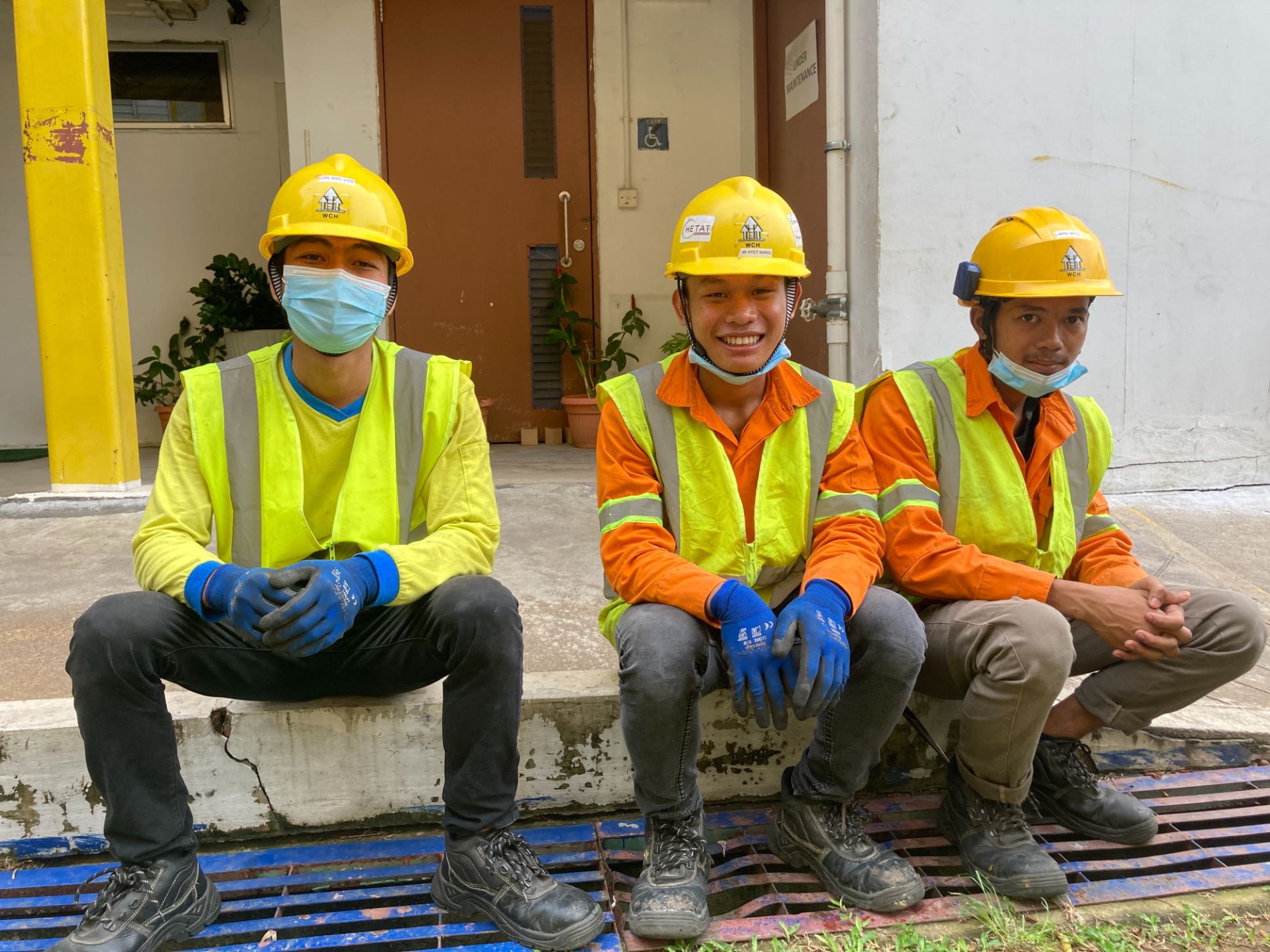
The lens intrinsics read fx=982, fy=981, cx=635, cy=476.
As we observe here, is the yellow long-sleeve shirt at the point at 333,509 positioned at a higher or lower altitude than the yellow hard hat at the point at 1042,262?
lower

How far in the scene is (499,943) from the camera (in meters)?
1.89

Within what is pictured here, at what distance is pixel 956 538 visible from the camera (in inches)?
86.9

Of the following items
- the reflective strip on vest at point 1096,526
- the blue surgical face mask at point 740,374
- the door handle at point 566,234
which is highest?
the door handle at point 566,234

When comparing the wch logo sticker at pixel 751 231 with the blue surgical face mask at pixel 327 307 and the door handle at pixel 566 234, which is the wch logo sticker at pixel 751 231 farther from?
the door handle at pixel 566 234

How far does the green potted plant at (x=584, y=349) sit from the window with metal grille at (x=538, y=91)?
684mm

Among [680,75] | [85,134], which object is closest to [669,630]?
[85,134]

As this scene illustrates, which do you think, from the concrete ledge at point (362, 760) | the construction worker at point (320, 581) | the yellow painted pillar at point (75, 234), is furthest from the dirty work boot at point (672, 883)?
the yellow painted pillar at point (75, 234)

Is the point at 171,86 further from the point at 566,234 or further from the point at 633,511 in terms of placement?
the point at 633,511

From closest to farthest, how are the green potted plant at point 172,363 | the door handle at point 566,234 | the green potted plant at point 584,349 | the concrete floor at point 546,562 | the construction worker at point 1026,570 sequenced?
the construction worker at point 1026,570, the concrete floor at point 546,562, the green potted plant at point 584,349, the door handle at point 566,234, the green potted plant at point 172,363

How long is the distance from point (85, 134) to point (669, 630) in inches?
163

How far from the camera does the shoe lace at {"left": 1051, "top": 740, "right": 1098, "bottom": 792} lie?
225 centimetres

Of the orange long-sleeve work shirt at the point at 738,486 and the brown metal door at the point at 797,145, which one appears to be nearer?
the orange long-sleeve work shirt at the point at 738,486

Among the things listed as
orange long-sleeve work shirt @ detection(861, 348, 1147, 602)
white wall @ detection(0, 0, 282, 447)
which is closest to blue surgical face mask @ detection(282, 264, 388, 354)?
orange long-sleeve work shirt @ detection(861, 348, 1147, 602)

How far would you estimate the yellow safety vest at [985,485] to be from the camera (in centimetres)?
223
